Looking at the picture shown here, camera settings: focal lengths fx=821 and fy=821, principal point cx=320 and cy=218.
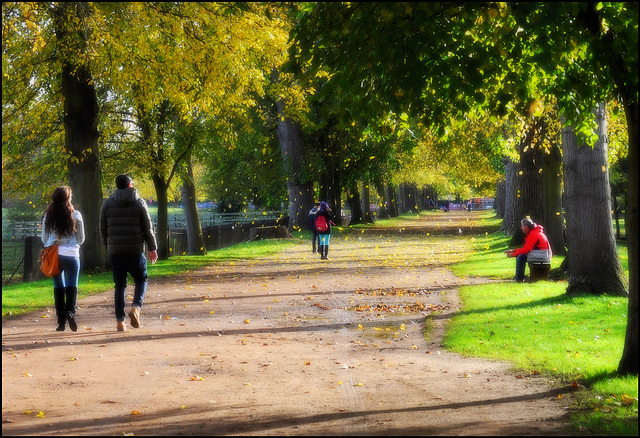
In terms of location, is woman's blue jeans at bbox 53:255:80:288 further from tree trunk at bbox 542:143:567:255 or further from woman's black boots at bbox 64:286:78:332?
tree trunk at bbox 542:143:567:255

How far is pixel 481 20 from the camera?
27.9ft

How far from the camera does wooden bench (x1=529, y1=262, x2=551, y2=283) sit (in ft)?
54.3

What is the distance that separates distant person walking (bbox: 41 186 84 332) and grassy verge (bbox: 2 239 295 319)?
2299mm

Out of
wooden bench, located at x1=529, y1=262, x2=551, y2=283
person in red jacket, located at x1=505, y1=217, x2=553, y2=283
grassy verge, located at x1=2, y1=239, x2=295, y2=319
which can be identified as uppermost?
person in red jacket, located at x1=505, y1=217, x2=553, y2=283

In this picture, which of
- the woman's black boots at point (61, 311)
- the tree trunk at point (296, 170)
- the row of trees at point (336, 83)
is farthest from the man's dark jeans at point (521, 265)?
the tree trunk at point (296, 170)

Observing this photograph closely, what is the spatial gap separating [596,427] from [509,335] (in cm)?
459

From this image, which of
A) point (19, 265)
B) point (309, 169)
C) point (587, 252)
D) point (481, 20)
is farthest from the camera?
point (309, 169)

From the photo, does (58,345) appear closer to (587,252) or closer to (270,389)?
(270,389)

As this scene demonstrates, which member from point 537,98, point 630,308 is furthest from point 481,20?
point 630,308

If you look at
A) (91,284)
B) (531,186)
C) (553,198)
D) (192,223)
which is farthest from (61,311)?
(192,223)

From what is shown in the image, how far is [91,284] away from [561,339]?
10.6 meters

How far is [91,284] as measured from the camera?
17250 millimetres

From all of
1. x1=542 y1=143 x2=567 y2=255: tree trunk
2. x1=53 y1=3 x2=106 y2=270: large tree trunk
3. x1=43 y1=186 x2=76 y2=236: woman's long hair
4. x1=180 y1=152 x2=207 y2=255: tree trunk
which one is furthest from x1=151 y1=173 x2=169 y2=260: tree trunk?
x1=43 y1=186 x2=76 y2=236: woman's long hair

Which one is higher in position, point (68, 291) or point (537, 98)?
point (537, 98)
